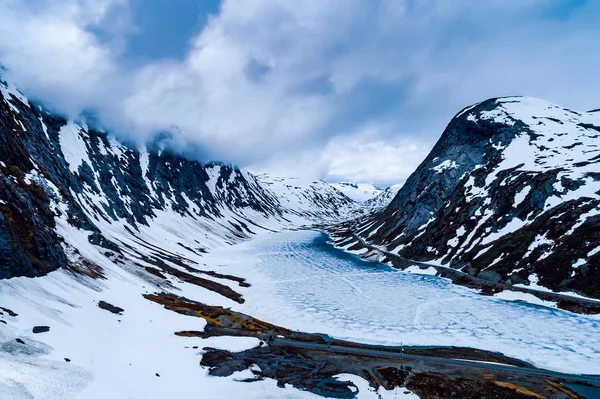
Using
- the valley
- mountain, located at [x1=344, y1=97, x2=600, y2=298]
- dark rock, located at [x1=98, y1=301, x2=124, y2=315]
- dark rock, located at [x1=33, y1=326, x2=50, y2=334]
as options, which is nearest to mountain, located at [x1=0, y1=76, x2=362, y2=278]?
the valley

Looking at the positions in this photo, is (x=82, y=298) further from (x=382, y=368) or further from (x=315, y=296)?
(x=315, y=296)

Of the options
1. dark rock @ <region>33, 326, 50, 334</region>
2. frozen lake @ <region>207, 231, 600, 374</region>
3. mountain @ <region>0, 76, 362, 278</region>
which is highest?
mountain @ <region>0, 76, 362, 278</region>

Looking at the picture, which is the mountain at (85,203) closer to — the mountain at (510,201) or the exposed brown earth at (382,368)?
the exposed brown earth at (382,368)

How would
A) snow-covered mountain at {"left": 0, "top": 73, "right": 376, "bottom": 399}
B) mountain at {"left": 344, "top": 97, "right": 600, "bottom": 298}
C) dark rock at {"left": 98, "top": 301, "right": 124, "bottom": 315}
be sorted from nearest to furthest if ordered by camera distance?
snow-covered mountain at {"left": 0, "top": 73, "right": 376, "bottom": 399}, dark rock at {"left": 98, "top": 301, "right": 124, "bottom": 315}, mountain at {"left": 344, "top": 97, "right": 600, "bottom": 298}

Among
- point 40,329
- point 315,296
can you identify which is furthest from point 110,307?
point 315,296

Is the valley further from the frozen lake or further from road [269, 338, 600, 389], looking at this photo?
the frozen lake

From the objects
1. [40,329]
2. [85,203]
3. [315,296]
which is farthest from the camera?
[85,203]
